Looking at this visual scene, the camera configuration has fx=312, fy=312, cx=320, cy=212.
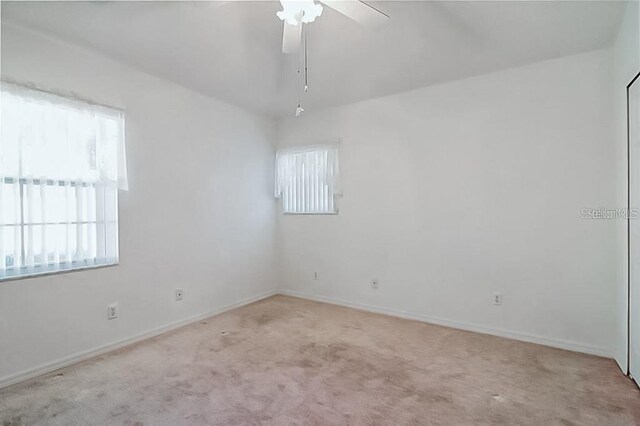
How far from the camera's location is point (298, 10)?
1617 millimetres

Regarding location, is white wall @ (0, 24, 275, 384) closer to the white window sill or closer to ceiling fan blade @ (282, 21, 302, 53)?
the white window sill

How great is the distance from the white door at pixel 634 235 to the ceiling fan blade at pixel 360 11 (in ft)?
5.73

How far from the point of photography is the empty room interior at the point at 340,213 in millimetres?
2023

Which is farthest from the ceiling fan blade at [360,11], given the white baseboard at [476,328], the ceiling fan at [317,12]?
the white baseboard at [476,328]

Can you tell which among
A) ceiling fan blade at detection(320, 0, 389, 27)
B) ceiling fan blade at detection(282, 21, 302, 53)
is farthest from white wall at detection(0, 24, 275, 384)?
ceiling fan blade at detection(320, 0, 389, 27)

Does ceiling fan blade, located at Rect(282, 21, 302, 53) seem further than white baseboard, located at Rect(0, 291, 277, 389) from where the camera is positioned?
No

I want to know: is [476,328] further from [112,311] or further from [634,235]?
[112,311]

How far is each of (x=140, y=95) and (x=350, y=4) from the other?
2226 mm

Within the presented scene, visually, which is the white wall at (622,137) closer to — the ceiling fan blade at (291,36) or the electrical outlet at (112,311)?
the ceiling fan blade at (291,36)

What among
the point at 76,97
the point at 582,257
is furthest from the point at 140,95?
the point at 582,257

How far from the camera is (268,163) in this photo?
440 centimetres

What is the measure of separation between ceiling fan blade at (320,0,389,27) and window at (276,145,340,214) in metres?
2.18

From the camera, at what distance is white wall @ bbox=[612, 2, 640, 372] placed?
2.10 metres

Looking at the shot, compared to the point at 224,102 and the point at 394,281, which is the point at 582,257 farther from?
the point at 224,102
